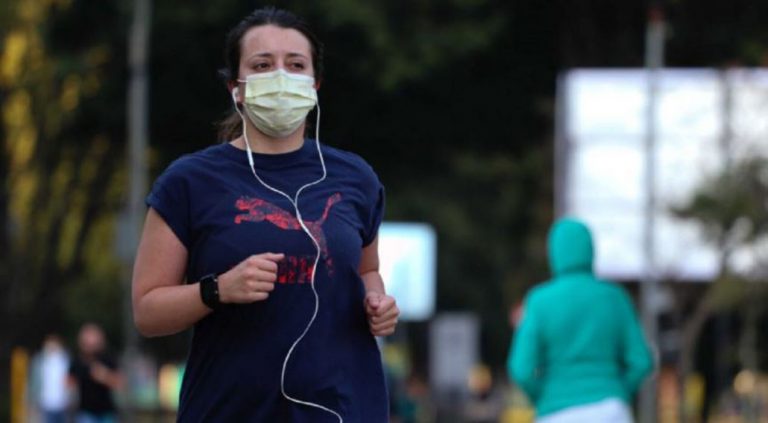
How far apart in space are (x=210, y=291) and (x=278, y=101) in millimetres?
446

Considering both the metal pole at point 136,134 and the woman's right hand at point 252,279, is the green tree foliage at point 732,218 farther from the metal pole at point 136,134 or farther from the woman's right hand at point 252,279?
the woman's right hand at point 252,279

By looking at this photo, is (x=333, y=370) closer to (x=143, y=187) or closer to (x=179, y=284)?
(x=179, y=284)

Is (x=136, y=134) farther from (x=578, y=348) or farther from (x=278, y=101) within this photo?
(x=278, y=101)

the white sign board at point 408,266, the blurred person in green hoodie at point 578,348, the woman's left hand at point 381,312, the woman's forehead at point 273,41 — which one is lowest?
the white sign board at point 408,266

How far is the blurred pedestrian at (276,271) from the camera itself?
4.74 m

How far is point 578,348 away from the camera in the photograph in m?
9.21

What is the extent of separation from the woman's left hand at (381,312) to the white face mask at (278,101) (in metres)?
0.42

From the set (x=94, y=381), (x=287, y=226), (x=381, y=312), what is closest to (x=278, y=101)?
(x=287, y=226)

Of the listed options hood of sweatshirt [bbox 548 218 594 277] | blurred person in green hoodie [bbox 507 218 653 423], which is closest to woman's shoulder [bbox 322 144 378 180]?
blurred person in green hoodie [bbox 507 218 653 423]

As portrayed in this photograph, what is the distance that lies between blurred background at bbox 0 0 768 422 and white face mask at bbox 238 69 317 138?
784 inches

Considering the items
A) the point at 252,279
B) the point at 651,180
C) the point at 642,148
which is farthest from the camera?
the point at 642,148

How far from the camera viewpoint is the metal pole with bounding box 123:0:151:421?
29.2 metres

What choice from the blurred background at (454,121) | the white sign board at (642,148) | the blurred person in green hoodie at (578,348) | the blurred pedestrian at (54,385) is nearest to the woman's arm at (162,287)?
the blurred person in green hoodie at (578,348)

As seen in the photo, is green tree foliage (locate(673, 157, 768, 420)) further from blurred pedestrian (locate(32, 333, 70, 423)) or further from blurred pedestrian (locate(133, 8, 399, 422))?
blurred pedestrian (locate(133, 8, 399, 422))
